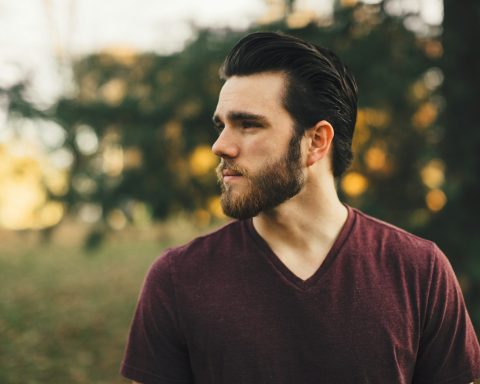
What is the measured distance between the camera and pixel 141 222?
6652mm

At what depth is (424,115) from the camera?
6504 millimetres

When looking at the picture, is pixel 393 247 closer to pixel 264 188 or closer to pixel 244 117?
pixel 264 188

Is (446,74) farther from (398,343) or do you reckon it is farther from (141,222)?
(398,343)

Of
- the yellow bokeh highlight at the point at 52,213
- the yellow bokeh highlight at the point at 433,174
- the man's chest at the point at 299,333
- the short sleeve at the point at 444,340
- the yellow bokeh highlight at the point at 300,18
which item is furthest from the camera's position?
the yellow bokeh highlight at the point at 52,213

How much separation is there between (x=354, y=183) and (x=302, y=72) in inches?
180

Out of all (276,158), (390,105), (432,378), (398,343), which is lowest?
(432,378)

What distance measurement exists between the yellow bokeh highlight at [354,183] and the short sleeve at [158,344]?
14.8 feet

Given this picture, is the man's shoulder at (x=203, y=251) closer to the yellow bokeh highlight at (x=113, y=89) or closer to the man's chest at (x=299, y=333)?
the man's chest at (x=299, y=333)

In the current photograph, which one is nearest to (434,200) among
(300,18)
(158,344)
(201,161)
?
(300,18)

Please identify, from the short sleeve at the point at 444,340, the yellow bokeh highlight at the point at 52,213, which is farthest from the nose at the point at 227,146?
the yellow bokeh highlight at the point at 52,213

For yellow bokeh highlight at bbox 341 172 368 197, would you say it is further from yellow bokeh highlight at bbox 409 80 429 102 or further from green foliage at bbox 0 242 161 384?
green foliage at bbox 0 242 161 384

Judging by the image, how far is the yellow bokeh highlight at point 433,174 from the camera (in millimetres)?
5453

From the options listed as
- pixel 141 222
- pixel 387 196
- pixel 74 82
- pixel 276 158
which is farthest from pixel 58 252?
pixel 276 158

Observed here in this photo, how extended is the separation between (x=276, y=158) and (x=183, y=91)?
15.0 ft
